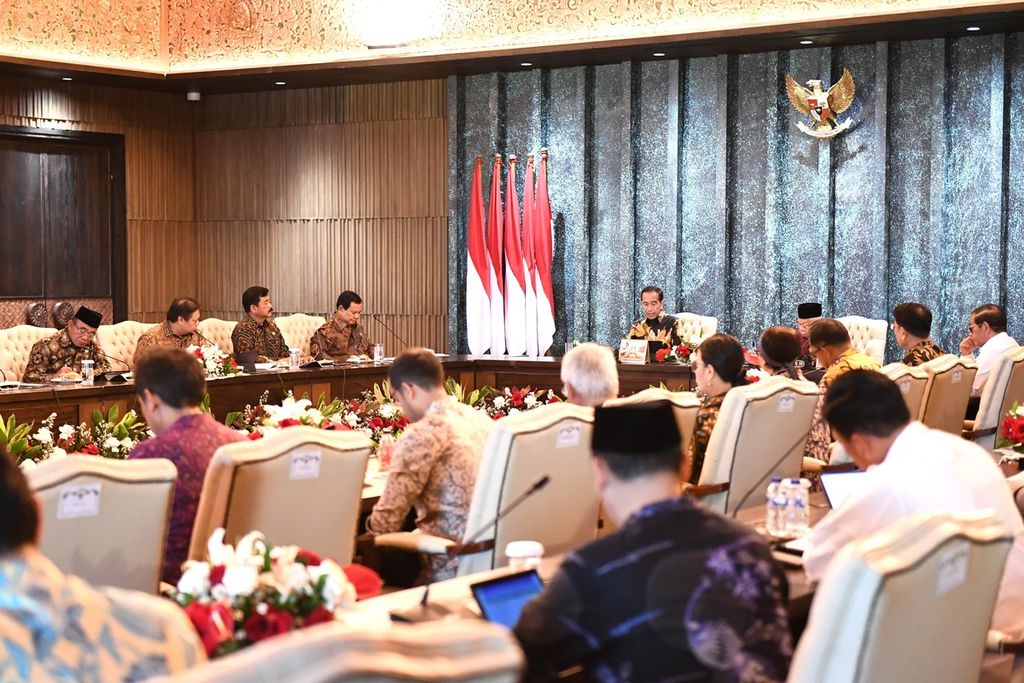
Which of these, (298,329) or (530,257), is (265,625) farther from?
(530,257)

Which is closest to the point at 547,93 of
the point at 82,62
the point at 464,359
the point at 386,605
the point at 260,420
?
the point at 464,359

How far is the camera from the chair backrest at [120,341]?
32.7 feet

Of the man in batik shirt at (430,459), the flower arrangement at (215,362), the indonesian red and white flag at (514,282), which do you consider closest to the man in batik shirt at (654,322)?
the indonesian red and white flag at (514,282)

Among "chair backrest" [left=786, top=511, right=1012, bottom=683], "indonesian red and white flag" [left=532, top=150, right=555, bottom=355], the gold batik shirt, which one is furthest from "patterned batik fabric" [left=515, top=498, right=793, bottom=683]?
"indonesian red and white flag" [left=532, top=150, right=555, bottom=355]

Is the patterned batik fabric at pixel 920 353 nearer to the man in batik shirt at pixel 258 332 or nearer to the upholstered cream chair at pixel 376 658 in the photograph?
the man in batik shirt at pixel 258 332

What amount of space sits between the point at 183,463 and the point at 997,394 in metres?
5.06

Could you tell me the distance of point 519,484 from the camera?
417cm

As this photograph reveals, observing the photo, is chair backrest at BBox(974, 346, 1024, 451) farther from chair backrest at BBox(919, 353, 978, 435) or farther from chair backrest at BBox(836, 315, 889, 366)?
chair backrest at BBox(836, 315, 889, 366)

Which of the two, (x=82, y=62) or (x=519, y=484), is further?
(x=82, y=62)

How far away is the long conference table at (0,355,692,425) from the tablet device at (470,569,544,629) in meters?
5.70

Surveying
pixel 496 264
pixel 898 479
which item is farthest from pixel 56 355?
pixel 898 479

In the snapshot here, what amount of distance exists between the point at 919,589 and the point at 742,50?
9.35 m

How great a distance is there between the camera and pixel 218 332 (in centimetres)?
1098

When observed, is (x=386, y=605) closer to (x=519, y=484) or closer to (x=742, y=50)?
(x=519, y=484)
